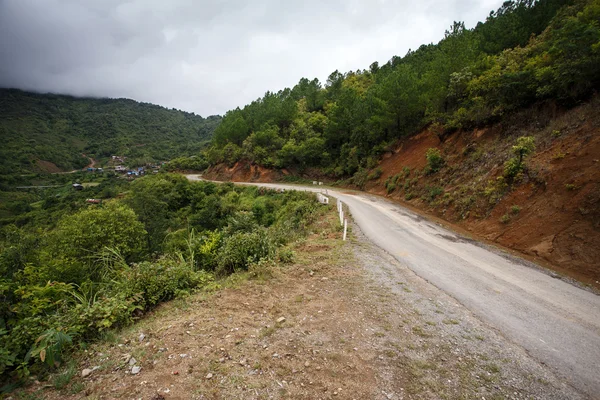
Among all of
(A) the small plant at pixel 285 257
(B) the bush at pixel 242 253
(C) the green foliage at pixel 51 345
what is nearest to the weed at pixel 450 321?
(A) the small plant at pixel 285 257

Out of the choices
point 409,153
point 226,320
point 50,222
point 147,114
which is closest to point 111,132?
point 147,114

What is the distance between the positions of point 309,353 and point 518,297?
20.0 ft

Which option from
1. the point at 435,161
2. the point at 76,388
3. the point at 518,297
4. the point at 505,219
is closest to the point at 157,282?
the point at 76,388

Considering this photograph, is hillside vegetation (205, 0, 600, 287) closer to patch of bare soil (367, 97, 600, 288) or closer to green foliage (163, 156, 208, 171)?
patch of bare soil (367, 97, 600, 288)

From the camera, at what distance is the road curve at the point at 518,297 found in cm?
445

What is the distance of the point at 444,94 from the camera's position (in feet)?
75.2

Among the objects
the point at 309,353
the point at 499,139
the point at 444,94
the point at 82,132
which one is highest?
the point at 82,132

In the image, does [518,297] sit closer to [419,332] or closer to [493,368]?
[493,368]

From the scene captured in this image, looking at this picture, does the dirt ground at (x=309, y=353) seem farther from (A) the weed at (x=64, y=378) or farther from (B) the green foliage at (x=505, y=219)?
(B) the green foliage at (x=505, y=219)

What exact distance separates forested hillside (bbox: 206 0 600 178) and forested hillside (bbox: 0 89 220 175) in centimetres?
7218

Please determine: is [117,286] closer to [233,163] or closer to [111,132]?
[233,163]

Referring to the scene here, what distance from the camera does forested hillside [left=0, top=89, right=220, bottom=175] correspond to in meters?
103

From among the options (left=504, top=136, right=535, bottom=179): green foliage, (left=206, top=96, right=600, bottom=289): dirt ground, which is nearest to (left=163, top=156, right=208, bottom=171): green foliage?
(left=206, top=96, right=600, bottom=289): dirt ground

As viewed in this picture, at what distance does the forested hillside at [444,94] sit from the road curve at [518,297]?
12.2 meters
